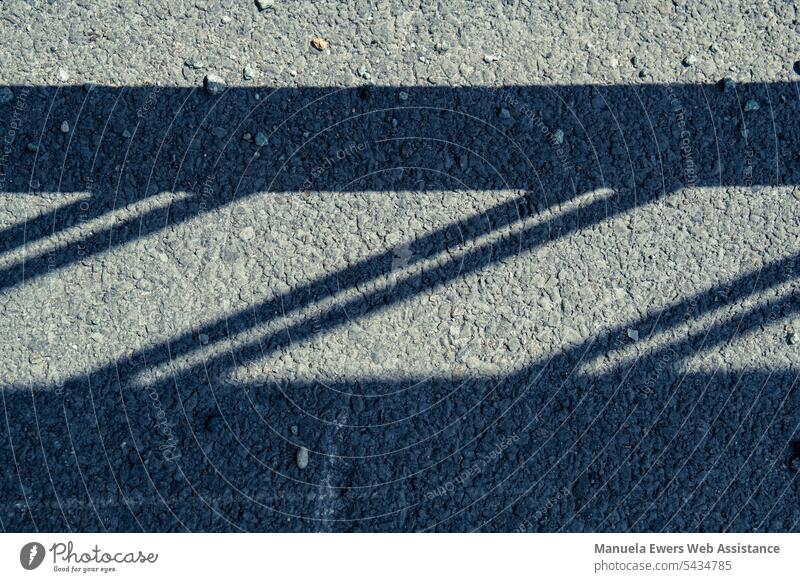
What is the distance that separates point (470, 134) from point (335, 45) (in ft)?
2.31

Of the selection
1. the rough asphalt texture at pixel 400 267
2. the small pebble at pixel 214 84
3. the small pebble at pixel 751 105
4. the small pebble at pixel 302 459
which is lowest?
the small pebble at pixel 302 459

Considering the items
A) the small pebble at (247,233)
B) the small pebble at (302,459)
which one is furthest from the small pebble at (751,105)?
the small pebble at (302,459)

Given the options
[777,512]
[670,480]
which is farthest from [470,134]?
[777,512]

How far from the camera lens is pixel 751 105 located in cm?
347

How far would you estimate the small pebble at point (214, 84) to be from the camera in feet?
11.2

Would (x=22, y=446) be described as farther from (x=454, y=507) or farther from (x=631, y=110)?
(x=631, y=110)

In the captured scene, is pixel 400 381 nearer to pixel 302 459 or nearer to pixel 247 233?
pixel 302 459

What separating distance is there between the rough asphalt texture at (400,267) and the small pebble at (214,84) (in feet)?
0.07

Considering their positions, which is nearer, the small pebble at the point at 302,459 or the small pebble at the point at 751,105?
the small pebble at the point at 302,459

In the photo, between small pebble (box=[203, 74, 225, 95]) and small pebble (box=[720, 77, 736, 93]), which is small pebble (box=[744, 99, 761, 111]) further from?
small pebble (box=[203, 74, 225, 95])

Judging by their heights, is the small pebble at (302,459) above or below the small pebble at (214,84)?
below

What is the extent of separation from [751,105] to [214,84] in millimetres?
2315

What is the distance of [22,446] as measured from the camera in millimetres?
3291

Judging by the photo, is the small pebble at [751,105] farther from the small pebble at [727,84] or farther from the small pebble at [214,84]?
the small pebble at [214,84]
